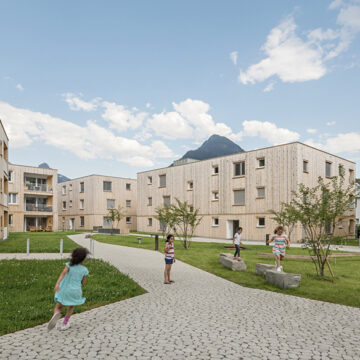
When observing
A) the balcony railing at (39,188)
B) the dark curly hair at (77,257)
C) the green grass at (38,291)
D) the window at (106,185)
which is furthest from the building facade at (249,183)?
the dark curly hair at (77,257)

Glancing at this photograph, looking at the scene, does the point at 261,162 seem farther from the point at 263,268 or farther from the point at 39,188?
the point at 39,188

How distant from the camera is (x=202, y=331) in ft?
17.2

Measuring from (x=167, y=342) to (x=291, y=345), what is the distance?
1.85 meters

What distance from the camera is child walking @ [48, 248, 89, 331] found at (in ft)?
17.2

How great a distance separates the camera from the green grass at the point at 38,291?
577 cm

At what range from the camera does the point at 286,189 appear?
27.0 m

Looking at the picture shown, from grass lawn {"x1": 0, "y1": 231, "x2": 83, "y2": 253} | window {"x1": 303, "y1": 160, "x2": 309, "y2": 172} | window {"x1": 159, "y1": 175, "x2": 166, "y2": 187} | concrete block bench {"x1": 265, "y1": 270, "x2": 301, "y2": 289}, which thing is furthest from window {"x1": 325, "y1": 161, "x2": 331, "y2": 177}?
concrete block bench {"x1": 265, "y1": 270, "x2": 301, "y2": 289}

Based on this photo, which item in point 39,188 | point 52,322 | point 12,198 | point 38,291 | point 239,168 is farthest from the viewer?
point 39,188

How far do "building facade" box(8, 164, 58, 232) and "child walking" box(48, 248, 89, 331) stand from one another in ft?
126

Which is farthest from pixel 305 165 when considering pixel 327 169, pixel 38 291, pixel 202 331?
pixel 202 331

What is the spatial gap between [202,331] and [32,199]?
144 feet

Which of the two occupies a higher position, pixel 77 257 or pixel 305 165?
pixel 305 165

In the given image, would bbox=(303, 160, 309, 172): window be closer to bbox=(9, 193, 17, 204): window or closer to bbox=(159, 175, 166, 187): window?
bbox=(159, 175, 166, 187): window

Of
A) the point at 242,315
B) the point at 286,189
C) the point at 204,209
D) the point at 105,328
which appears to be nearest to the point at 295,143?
the point at 286,189
